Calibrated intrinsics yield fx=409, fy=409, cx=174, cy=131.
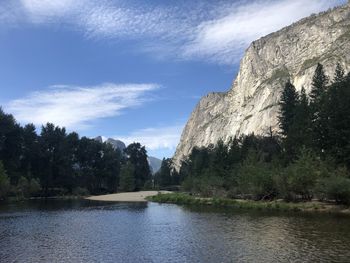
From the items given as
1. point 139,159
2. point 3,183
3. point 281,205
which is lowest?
point 281,205

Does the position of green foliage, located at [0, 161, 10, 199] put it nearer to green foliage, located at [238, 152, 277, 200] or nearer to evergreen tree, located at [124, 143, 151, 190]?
green foliage, located at [238, 152, 277, 200]

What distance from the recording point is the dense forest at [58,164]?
356 ft

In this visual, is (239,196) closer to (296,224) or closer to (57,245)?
(296,224)

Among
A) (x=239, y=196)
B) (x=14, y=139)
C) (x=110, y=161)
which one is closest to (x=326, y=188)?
(x=239, y=196)

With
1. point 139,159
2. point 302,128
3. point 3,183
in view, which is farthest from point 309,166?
point 139,159

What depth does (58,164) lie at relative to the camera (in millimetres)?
125812

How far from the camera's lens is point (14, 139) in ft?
368

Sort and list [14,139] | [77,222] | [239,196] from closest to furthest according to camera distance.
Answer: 1. [77,222]
2. [239,196]
3. [14,139]

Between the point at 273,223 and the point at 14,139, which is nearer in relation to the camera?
the point at 273,223

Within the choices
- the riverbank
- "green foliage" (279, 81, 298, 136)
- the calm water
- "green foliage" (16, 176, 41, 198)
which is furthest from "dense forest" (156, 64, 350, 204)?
"green foliage" (16, 176, 41, 198)

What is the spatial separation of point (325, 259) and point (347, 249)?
11.2ft

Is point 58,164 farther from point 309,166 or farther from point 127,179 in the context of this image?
point 309,166

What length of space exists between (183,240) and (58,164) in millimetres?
100977

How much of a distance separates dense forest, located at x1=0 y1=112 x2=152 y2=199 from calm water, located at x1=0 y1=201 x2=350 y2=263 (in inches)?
2186
